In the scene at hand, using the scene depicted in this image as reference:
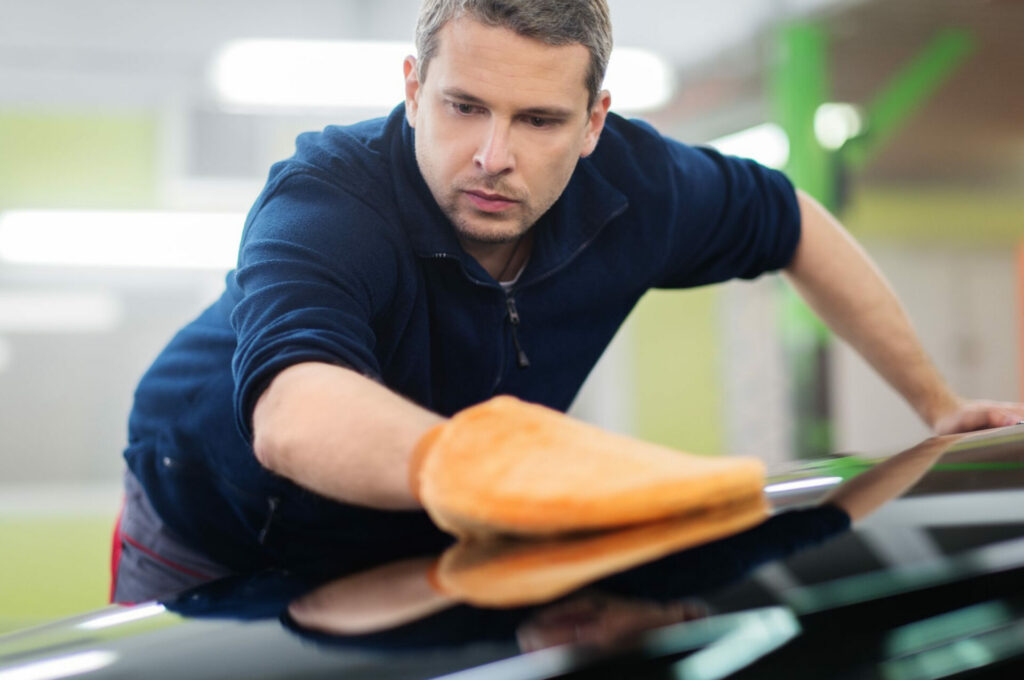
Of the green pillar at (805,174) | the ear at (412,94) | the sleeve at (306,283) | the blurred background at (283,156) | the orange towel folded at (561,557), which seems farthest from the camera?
the blurred background at (283,156)

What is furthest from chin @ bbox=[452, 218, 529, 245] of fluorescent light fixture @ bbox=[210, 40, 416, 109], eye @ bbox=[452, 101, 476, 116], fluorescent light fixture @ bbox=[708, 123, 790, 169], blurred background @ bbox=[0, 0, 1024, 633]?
fluorescent light fixture @ bbox=[210, 40, 416, 109]

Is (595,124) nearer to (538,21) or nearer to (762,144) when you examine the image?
(538,21)

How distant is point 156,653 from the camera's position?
467 millimetres

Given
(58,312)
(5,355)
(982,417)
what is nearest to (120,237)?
(58,312)

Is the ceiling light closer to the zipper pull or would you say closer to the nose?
the zipper pull

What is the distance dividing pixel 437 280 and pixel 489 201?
0.11 metres

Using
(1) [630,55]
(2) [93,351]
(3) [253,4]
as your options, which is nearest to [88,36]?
(3) [253,4]

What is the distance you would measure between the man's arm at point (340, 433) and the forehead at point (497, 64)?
15.3 inches

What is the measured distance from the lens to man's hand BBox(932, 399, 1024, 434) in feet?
3.51

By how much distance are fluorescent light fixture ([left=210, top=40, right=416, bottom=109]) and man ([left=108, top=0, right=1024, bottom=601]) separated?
9.91 ft

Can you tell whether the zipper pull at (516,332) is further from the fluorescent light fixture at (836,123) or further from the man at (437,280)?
the fluorescent light fixture at (836,123)

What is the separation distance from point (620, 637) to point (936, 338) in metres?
4.60

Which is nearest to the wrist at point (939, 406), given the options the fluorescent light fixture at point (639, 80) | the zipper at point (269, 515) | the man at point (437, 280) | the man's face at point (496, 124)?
the man at point (437, 280)

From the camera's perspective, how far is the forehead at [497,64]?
1.01 metres
